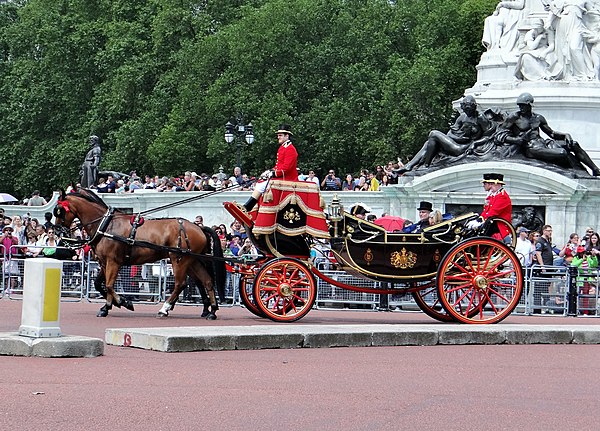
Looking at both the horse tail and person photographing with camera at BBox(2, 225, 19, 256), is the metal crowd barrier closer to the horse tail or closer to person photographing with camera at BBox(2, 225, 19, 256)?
person photographing with camera at BBox(2, 225, 19, 256)

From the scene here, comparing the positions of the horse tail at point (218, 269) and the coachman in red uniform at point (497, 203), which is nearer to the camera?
the coachman in red uniform at point (497, 203)

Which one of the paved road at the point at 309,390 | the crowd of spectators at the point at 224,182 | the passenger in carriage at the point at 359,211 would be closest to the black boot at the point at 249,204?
the passenger in carriage at the point at 359,211

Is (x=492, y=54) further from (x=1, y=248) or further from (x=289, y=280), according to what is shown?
(x=289, y=280)

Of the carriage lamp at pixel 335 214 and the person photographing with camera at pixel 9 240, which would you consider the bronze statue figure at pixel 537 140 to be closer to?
the person photographing with camera at pixel 9 240

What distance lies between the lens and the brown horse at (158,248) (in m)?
21.6

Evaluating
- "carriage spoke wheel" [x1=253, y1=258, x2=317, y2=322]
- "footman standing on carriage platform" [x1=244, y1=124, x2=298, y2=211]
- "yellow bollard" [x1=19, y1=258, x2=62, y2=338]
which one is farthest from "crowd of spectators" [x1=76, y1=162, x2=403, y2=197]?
"yellow bollard" [x1=19, y1=258, x2=62, y2=338]

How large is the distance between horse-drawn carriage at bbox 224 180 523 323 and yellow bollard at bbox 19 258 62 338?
4908 mm

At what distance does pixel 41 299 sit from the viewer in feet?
47.6

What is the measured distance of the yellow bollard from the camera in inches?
574

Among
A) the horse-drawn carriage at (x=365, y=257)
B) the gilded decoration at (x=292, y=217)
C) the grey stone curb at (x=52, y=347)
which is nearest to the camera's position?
the grey stone curb at (x=52, y=347)

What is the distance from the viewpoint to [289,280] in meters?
19.6

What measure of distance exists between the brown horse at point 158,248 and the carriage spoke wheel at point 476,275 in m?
3.75

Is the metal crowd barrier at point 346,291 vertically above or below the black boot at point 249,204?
below

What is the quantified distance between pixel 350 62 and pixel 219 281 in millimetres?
35067
